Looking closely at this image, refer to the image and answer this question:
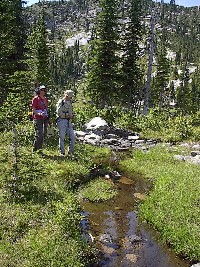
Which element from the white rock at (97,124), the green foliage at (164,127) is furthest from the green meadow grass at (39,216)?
the green foliage at (164,127)

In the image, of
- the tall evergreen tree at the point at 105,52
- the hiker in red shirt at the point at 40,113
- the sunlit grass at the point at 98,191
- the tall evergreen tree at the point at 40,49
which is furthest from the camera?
the tall evergreen tree at the point at 105,52

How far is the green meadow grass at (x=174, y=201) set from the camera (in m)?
9.10

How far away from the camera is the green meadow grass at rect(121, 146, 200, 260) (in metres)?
9.10

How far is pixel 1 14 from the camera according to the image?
2686 centimetres

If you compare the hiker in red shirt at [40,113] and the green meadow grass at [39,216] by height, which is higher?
the hiker in red shirt at [40,113]

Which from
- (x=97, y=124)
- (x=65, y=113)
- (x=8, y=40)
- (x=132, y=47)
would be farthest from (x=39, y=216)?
(x=132, y=47)

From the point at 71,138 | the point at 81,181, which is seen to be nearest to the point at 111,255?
the point at 81,181

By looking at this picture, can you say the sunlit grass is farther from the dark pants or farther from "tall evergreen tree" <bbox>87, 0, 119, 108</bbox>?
"tall evergreen tree" <bbox>87, 0, 119, 108</bbox>

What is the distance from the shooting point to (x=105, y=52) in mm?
36656

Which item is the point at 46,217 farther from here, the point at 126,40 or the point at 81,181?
the point at 126,40

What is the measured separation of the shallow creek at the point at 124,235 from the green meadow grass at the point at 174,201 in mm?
299

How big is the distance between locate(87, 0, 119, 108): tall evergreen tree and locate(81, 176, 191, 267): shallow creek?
25.2 metres

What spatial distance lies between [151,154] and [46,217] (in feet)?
32.4

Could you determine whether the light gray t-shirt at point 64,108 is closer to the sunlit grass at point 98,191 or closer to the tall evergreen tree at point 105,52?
the sunlit grass at point 98,191
